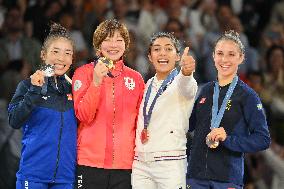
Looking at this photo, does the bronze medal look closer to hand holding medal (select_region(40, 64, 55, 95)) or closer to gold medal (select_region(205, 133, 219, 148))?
gold medal (select_region(205, 133, 219, 148))

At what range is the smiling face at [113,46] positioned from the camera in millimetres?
5930

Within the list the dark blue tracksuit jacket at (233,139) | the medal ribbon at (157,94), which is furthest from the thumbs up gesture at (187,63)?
the dark blue tracksuit jacket at (233,139)

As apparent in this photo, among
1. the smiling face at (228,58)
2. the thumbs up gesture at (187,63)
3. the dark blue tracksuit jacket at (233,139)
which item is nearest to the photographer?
the thumbs up gesture at (187,63)

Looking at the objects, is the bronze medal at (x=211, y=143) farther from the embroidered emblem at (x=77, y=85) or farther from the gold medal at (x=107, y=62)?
the embroidered emblem at (x=77, y=85)

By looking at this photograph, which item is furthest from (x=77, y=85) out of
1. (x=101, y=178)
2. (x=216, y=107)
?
(x=216, y=107)

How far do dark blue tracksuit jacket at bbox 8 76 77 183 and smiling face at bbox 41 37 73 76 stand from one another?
11.2 inches

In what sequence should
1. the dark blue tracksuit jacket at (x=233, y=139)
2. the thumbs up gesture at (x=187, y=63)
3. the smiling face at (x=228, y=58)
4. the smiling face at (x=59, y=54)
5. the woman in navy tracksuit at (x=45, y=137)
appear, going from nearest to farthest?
the thumbs up gesture at (x=187, y=63) < the dark blue tracksuit jacket at (x=233, y=139) < the woman in navy tracksuit at (x=45, y=137) < the smiling face at (x=228, y=58) < the smiling face at (x=59, y=54)

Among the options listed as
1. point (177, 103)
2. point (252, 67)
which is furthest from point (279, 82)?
point (177, 103)

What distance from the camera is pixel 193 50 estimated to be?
10.9 meters

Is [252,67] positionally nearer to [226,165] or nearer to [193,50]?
[193,50]

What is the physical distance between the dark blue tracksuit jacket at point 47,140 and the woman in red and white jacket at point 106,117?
9 cm

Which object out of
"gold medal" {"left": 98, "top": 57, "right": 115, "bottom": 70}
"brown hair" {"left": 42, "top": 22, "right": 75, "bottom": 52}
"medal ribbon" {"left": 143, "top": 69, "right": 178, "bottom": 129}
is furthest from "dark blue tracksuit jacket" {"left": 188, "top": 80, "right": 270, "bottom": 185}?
"brown hair" {"left": 42, "top": 22, "right": 75, "bottom": 52}

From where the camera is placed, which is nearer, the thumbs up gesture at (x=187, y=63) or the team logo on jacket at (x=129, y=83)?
the thumbs up gesture at (x=187, y=63)

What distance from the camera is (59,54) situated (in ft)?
19.6
